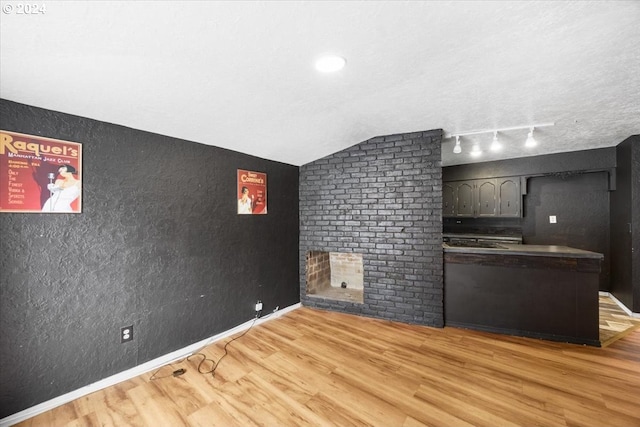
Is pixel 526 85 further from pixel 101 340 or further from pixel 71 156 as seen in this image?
pixel 101 340

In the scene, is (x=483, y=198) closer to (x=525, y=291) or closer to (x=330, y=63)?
(x=525, y=291)

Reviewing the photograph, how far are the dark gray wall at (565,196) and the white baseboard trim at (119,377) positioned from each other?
4910 mm

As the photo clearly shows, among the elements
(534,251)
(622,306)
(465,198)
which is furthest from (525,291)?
(465,198)

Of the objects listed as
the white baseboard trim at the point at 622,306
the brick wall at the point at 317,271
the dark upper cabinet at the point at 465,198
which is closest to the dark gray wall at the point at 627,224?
the white baseboard trim at the point at 622,306

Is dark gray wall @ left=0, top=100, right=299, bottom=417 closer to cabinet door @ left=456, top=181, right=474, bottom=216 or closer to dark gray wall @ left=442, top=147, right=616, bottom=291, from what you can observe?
cabinet door @ left=456, top=181, right=474, bottom=216

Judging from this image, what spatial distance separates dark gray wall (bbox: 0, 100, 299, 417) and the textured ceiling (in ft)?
0.88

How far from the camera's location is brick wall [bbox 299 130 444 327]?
10.2 feet

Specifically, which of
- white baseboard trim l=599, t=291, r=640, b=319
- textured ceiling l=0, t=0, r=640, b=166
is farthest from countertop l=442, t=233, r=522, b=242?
textured ceiling l=0, t=0, r=640, b=166

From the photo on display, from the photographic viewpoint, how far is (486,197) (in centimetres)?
481

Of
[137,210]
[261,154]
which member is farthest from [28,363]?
[261,154]

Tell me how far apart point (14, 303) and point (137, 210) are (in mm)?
925

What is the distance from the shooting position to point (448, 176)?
5.12 meters

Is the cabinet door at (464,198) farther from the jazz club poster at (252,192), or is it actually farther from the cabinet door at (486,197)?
the jazz club poster at (252,192)

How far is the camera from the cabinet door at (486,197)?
4738mm
